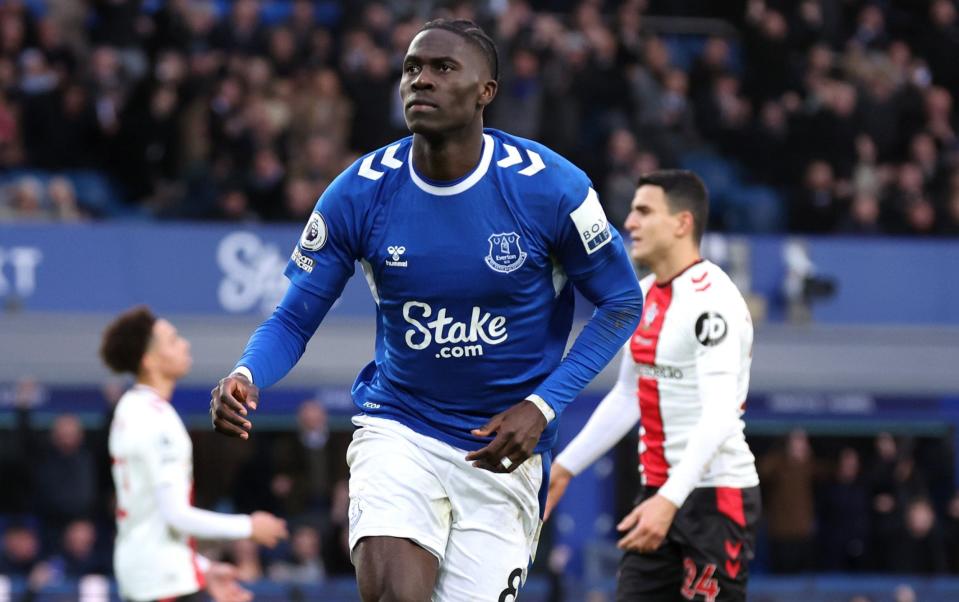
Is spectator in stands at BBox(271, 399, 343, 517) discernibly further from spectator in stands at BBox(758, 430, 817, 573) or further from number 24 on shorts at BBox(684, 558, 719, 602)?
number 24 on shorts at BBox(684, 558, 719, 602)

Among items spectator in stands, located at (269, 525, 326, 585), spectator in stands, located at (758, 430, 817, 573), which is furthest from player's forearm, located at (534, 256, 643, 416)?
→ spectator in stands, located at (758, 430, 817, 573)

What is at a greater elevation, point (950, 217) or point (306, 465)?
point (950, 217)

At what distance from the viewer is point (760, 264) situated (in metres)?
17.3

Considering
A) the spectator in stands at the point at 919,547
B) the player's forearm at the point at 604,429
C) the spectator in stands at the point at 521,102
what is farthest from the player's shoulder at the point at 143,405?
the spectator in stands at the point at 919,547

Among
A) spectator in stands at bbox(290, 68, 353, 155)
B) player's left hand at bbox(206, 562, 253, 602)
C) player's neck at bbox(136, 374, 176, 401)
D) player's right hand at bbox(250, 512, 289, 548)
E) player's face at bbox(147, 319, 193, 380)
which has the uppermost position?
spectator in stands at bbox(290, 68, 353, 155)

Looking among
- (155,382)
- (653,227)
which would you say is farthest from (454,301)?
(155,382)

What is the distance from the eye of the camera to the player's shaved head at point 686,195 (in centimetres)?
726

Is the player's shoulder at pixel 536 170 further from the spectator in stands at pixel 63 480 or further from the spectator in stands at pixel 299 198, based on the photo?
the spectator in stands at pixel 299 198

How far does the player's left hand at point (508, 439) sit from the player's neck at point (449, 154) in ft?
2.78

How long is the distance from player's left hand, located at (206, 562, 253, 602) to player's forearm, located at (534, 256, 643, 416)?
8.02ft

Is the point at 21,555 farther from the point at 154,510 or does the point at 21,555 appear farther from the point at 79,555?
the point at 154,510

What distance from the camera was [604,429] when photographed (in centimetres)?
716

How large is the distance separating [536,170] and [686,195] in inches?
76.3

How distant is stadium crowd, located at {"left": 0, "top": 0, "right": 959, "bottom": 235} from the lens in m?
16.2
